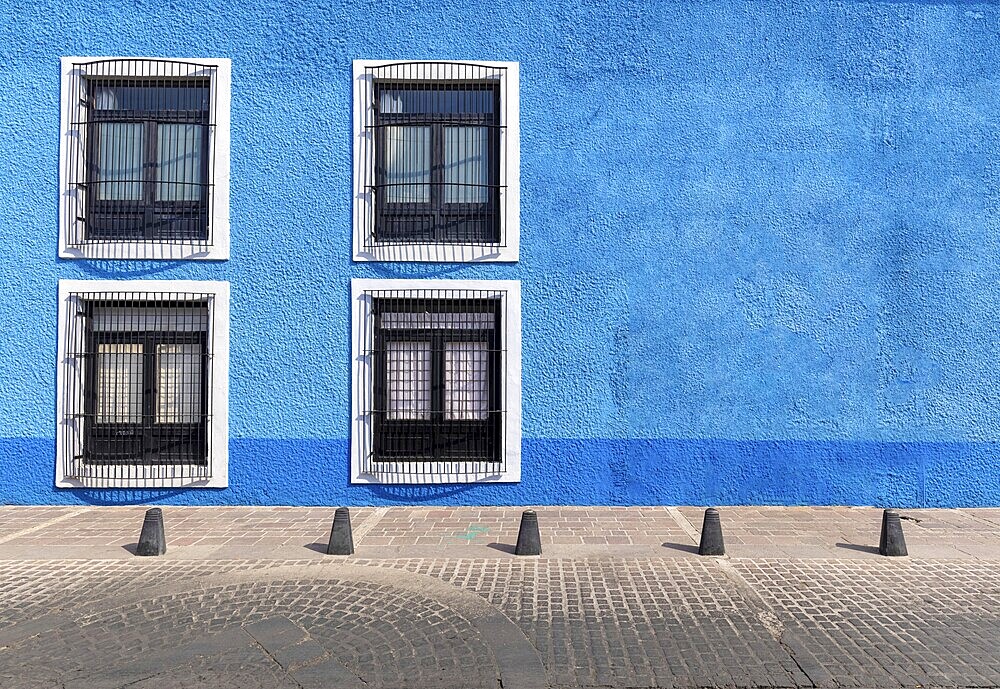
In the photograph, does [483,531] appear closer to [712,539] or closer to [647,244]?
[712,539]

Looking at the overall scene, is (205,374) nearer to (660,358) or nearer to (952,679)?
(660,358)

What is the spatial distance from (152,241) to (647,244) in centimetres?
630

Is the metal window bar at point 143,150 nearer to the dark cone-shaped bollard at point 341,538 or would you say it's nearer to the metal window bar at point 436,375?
the metal window bar at point 436,375

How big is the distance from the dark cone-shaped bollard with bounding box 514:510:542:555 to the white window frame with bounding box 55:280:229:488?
13.6 ft

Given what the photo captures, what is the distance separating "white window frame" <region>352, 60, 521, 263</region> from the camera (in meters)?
8.54

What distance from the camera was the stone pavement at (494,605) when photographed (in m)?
3.86

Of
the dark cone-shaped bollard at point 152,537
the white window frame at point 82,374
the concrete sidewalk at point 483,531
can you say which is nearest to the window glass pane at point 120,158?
the white window frame at point 82,374

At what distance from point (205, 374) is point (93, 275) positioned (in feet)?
6.11

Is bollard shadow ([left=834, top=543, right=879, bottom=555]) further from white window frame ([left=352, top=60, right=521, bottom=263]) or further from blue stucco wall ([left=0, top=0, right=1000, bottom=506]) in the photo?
white window frame ([left=352, top=60, right=521, bottom=263])

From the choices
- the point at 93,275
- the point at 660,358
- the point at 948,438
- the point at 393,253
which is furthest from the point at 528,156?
the point at 948,438

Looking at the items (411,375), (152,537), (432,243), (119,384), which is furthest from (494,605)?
(119,384)

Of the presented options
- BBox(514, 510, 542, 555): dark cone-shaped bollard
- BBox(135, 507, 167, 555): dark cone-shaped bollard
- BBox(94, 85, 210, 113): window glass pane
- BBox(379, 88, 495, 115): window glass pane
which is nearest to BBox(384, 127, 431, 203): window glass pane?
BBox(379, 88, 495, 115): window glass pane

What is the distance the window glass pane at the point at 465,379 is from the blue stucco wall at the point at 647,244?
0.71 meters

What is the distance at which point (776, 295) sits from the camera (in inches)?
336
